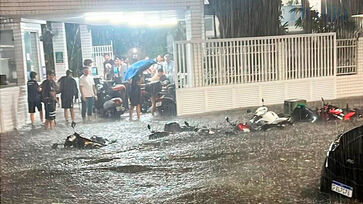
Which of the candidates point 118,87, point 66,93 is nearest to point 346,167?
point 66,93

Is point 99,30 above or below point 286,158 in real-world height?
above

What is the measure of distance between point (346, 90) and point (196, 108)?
221 inches

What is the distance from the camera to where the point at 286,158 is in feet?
26.5

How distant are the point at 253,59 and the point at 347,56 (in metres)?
3.79

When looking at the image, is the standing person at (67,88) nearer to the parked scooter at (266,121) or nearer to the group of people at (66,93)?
the group of people at (66,93)

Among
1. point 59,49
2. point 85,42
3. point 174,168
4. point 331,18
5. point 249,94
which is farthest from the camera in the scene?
point 85,42

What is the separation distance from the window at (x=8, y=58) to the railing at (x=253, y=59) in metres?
4.86

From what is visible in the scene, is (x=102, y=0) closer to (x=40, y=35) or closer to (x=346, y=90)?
(x=40, y=35)

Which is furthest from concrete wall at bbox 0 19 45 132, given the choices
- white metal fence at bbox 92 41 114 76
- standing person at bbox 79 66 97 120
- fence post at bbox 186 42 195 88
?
white metal fence at bbox 92 41 114 76

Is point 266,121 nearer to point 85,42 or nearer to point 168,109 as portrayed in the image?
point 168,109

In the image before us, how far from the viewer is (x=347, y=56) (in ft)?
51.6

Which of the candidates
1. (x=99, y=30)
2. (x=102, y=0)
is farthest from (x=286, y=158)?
(x=99, y=30)

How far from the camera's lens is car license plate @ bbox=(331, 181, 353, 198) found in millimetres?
5420

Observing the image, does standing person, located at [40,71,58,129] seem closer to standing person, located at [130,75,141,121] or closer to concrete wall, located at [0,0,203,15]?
concrete wall, located at [0,0,203,15]
